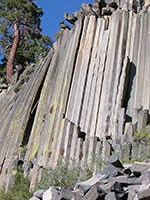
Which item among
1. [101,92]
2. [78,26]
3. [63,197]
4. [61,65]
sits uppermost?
[78,26]

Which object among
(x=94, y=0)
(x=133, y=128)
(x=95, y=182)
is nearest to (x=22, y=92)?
(x=94, y=0)

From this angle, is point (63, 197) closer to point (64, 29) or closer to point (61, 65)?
point (61, 65)

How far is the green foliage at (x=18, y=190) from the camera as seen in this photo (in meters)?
9.40

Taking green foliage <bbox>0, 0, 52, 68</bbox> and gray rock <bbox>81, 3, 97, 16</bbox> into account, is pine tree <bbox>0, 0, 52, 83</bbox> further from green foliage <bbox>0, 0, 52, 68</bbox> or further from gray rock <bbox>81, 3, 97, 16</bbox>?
gray rock <bbox>81, 3, 97, 16</bbox>

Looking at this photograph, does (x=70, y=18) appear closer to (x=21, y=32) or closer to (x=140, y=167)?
(x=140, y=167)

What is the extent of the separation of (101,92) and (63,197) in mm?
7008

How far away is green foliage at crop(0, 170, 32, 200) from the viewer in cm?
940

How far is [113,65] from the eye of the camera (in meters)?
12.2

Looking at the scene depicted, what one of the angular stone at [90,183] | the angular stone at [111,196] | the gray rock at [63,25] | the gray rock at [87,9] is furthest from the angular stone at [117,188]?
the gray rock at [63,25]

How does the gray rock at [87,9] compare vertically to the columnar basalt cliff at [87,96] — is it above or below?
above

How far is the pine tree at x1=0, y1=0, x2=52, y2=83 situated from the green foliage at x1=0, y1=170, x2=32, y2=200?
14.0m

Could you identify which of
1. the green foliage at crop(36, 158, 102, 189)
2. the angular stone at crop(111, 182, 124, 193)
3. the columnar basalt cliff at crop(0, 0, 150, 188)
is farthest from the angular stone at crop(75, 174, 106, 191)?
the columnar basalt cliff at crop(0, 0, 150, 188)

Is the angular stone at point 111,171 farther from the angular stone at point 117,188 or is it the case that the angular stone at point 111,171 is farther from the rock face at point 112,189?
the angular stone at point 117,188

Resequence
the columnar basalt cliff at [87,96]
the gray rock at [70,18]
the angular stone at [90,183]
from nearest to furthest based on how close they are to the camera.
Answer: the angular stone at [90,183]
the columnar basalt cliff at [87,96]
the gray rock at [70,18]
